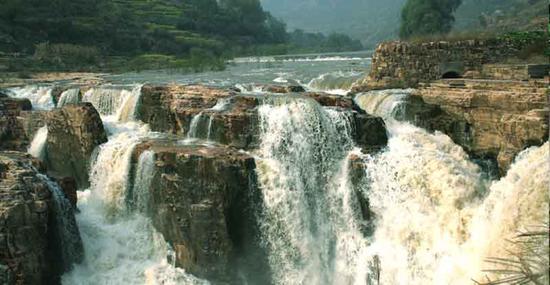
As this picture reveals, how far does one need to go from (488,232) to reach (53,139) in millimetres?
16142

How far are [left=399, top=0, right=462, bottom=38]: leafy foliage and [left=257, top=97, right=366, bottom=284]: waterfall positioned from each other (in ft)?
138

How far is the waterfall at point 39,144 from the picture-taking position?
25031 mm

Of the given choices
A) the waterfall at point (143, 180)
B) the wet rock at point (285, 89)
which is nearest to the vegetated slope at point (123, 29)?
the wet rock at point (285, 89)

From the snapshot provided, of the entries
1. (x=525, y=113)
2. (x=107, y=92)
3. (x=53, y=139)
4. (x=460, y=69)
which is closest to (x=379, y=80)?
(x=460, y=69)

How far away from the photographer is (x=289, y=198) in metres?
18.7

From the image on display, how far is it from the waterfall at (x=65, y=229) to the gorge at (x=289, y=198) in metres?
0.05

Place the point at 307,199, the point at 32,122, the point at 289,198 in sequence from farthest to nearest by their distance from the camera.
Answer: the point at 32,122, the point at 307,199, the point at 289,198

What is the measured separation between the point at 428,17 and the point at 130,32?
30.6m

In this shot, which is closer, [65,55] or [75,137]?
[75,137]

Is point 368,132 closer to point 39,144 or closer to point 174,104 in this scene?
point 174,104

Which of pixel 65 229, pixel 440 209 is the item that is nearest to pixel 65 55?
pixel 65 229

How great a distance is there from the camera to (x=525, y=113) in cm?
1914

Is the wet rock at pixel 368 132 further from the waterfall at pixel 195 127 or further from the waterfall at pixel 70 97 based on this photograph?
the waterfall at pixel 70 97

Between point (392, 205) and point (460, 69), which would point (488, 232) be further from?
point (460, 69)
